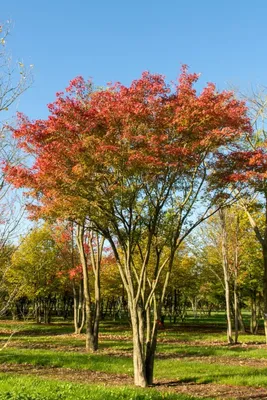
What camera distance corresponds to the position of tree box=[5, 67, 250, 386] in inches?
402

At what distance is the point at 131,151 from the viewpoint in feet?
32.6

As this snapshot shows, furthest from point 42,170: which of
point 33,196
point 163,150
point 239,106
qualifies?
point 239,106

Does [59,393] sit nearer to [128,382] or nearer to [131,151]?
[128,382]

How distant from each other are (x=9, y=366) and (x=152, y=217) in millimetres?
6779

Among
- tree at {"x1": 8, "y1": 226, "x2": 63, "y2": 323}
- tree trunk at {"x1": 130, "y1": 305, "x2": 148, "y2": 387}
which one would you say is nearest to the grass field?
tree trunk at {"x1": 130, "y1": 305, "x2": 148, "y2": 387}

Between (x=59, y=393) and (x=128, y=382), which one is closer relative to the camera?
(x=59, y=393)

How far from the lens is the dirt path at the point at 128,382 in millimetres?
9250

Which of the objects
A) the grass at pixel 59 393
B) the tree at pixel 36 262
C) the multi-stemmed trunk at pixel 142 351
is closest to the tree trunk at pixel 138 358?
the multi-stemmed trunk at pixel 142 351

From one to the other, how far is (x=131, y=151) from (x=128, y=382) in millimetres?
6262

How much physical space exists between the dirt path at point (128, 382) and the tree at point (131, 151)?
0.73 meters

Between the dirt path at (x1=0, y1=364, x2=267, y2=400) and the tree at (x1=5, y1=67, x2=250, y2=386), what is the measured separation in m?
0.73

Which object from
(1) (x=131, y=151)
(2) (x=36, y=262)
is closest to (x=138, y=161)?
(1) (x=131, y=151)

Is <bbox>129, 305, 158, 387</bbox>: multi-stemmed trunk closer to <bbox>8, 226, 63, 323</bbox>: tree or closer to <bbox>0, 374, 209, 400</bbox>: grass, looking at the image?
<bbox>0, 374, 209, 400</bbox>: grass

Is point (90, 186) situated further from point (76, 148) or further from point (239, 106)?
point (239, 106)
